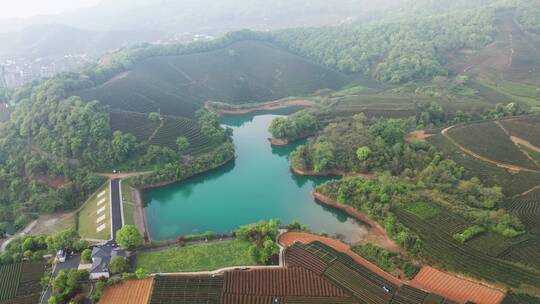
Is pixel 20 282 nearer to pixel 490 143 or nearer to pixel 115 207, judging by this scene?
pixel 115 207

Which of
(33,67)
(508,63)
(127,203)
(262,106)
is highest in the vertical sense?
(33,67)

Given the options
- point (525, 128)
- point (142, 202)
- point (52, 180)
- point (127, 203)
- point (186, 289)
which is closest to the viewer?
point (186, 289)

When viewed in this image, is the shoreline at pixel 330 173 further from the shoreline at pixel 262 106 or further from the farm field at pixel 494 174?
the shoreline at pixel 262 106

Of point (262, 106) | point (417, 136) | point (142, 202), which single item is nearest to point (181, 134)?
point (142, 202)

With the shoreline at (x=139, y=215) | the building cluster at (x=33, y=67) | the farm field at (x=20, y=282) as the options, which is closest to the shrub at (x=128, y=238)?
the shoreline at (x=139, y=215)

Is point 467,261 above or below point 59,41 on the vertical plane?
below

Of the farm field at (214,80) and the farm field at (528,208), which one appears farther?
the farm field at (214,80)

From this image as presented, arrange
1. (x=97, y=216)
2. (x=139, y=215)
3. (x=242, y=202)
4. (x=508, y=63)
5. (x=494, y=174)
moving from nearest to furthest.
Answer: (x=97, y=216)
(x=494, y=174)
(x=139, y=215)
(x=242, y=202)
(x=508, y=63)

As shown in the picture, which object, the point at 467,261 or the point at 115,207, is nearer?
the point at 467,261
